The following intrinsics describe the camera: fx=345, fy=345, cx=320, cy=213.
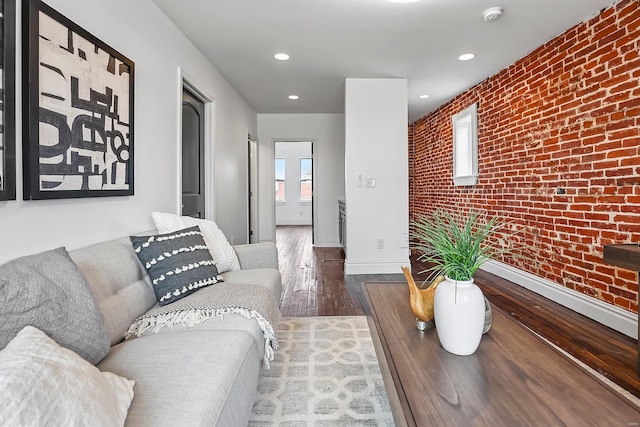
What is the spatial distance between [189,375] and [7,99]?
1.23m

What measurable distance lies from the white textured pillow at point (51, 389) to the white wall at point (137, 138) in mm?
804

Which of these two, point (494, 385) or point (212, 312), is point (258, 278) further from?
point (494, 385)

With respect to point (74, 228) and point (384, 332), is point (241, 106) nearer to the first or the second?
point (74, 228)

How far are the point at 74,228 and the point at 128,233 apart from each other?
0.45 m

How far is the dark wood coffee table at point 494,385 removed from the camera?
2.83ft

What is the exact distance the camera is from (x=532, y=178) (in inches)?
134

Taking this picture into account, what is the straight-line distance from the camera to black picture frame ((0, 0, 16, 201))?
129cm

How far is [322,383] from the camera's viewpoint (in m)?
1.78

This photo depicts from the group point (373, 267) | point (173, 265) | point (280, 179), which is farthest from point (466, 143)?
point (280, 179)

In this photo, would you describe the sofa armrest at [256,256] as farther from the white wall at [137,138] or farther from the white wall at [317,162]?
the white wall at [317,162]

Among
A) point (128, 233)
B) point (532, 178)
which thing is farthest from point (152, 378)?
point (532, 178)

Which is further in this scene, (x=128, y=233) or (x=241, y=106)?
(x=241, y=106)

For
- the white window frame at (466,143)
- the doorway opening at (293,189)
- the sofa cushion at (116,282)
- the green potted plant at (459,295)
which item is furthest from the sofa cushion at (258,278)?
the doorway opening at (293,189)

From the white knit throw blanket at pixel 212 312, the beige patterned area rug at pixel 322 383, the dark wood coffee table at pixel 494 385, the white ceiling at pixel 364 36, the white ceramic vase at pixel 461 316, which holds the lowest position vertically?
the beige patterned area rug at pixel 322 383
